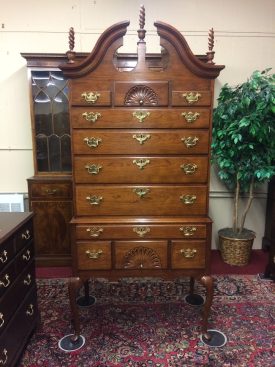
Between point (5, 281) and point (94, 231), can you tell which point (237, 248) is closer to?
point (94, 231)

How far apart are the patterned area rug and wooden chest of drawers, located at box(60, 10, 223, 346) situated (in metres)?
0.23

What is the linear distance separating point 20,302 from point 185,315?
1245 millimetres

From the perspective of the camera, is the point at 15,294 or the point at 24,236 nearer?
the point at 15,294

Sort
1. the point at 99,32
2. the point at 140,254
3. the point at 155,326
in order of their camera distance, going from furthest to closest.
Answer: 1. the point at 99,32
2. the point at 155,326
3. the point at 140,254

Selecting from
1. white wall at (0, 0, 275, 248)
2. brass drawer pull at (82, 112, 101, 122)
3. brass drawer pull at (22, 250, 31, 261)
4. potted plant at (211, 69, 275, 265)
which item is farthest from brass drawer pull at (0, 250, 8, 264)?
potted plant at (211, 69, 275, 265)

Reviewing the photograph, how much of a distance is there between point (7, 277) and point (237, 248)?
7.70 ft

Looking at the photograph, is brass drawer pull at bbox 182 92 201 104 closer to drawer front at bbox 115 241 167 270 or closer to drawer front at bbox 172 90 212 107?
drawer front at bbox 172 90 212 107

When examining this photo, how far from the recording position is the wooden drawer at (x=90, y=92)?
5.66 feet

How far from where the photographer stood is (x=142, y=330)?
2076 mm

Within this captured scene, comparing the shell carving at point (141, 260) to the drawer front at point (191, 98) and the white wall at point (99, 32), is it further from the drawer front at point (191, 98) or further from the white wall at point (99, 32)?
the white wall at point (99, 32)

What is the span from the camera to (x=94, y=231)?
1833mm

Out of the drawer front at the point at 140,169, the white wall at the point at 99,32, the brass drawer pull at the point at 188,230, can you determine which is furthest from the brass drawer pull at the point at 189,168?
the white wall at the point at 99,32

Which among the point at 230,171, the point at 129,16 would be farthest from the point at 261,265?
the point at 129,16

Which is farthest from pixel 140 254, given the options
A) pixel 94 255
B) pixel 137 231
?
pixel 94 255
